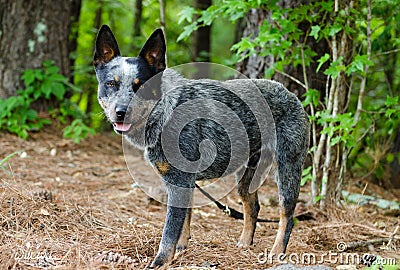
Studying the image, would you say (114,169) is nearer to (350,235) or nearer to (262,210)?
(262,210)

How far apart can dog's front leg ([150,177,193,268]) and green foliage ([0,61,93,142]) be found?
4124 mm

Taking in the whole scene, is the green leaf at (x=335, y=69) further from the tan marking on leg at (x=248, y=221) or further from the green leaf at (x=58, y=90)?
the green leaf at (x=58, y=90)

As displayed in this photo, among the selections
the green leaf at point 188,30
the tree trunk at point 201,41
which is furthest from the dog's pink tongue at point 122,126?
the tree trunk at point 201,41

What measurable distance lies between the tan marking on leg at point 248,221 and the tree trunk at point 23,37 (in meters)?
4.81

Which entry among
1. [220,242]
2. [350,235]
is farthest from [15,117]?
[350,235]

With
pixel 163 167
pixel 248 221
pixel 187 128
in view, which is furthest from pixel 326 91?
pixel 163 167

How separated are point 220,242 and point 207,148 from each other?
83 cm

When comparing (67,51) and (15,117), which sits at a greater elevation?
(67,51)

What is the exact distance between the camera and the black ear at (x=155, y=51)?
11.7 feet

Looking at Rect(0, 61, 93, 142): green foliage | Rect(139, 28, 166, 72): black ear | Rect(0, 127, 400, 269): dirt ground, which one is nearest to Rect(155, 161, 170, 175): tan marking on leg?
Rect(0, 127, 400, 269): dirt ground

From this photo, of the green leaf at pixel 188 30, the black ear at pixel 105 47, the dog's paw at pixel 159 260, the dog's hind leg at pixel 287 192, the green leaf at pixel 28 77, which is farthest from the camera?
the green leaf at pixel 28 77

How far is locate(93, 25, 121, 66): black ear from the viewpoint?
369cm

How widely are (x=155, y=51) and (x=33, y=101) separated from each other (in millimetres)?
4633

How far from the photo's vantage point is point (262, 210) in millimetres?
5348
